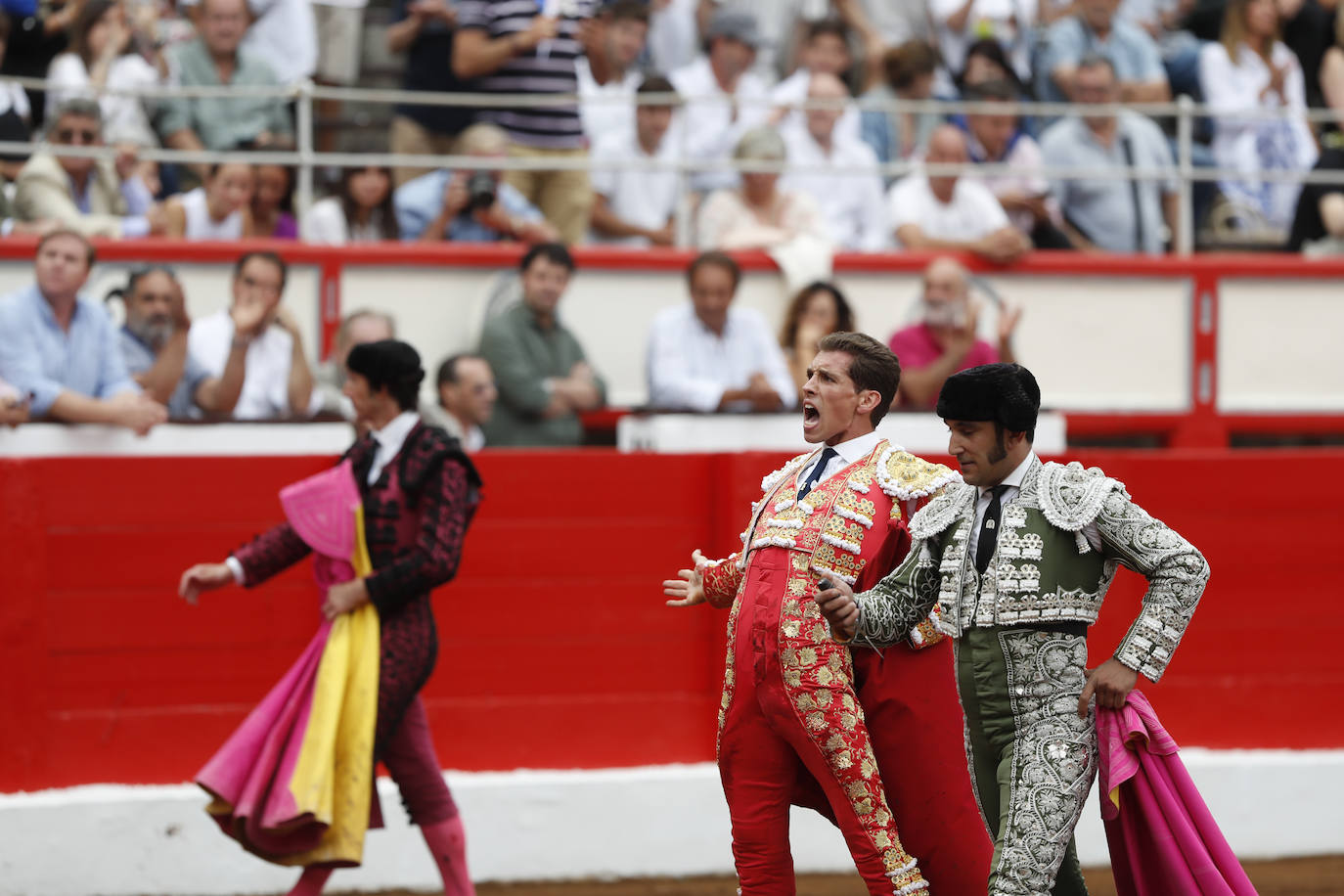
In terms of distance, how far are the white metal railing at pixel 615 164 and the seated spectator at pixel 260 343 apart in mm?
710

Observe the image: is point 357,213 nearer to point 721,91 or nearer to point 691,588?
point 721,91

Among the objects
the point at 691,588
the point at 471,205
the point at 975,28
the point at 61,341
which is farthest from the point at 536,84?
the point at 691,588

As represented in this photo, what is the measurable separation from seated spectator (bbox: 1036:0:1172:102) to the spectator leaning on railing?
9.32 feet

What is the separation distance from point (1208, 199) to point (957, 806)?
613cm

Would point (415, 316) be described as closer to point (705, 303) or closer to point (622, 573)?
point (705, 303)

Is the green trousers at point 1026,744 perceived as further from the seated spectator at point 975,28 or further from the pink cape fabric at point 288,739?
the seated spectator at point 975,28

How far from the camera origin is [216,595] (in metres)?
5.59

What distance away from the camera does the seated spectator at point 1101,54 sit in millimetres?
9078

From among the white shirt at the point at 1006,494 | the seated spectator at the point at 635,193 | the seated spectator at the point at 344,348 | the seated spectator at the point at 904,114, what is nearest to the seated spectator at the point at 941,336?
the seated spectator at the point at 635,193

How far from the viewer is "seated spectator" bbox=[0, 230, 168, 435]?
568 cm

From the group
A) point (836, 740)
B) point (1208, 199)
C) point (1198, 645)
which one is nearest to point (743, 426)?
point (1198, 645)

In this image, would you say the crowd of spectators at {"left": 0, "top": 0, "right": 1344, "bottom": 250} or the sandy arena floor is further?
the crowd of spectators at {"left": 0, "top": 0, "right": 1344, "bottom": 250}

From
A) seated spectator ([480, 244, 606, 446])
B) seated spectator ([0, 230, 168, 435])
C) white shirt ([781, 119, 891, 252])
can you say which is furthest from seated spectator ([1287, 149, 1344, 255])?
seated spectator ([0, 230, 168, 435])

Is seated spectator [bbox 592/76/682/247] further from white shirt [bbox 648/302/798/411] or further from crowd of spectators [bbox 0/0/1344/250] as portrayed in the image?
white shirt [bbox 648/302/798/411]
